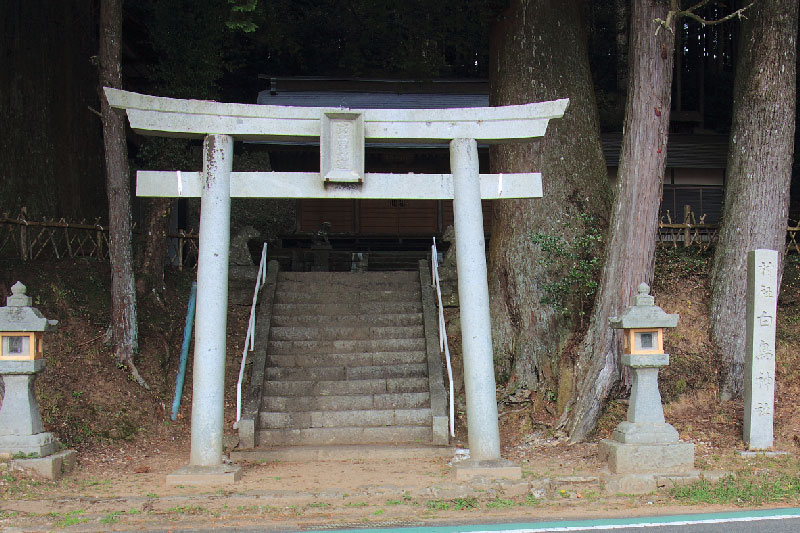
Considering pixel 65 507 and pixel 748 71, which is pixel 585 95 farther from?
pixel 65 507

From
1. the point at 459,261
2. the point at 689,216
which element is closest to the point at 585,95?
the point at 689,216

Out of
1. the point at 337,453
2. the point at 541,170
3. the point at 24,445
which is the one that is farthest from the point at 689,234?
the point at 24,445

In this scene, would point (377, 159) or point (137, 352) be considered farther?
point (377, 159)

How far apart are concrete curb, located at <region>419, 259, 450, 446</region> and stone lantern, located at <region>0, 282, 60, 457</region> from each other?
15.2ft

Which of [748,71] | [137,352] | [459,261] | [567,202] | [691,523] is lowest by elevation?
[691,523]

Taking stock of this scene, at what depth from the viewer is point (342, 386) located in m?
11.0

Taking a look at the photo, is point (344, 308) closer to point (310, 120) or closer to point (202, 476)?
point (310, 120)

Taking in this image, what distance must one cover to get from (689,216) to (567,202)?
12.4ft

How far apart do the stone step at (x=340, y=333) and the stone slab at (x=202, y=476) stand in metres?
4.28

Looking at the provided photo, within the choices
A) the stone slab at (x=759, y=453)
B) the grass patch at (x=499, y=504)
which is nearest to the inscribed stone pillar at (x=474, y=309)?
the grass patch at (x=499, y=504)

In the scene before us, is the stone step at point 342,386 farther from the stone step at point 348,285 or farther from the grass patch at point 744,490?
the grass patch at point 744,490

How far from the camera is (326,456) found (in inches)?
377

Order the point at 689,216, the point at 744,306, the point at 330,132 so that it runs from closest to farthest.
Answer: the point at 330,132 → the point at 744,306 → the point at 689,216

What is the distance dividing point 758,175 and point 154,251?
9.92 metres
